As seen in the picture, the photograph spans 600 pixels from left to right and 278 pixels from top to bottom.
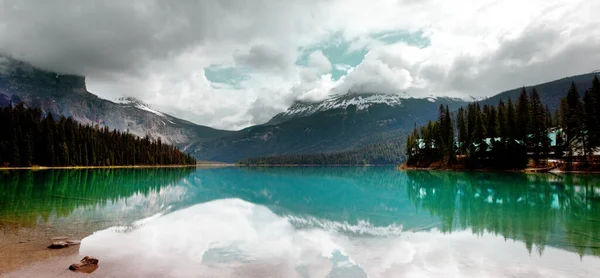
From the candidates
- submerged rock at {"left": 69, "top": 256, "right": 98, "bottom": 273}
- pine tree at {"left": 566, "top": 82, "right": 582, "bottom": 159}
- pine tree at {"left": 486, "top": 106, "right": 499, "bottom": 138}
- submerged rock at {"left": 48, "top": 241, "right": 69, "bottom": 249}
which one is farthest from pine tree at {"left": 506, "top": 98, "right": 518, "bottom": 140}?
submerged rock at {"left": 69, "top": 256, "right": 98, "bottom": 273}

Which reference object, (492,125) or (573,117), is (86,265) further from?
(492,125)

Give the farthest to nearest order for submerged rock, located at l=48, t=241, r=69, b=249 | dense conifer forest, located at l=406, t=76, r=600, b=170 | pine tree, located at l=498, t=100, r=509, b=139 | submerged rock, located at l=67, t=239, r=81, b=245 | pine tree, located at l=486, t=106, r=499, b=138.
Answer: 1. pine tree, located at l=486, t=106, r=499, b=138
2. pine tree, located at l=498, t=100, r=509, b=139
3. dense conifer forest, located at l=406, t=76, r=600, b=170
4. submerged rock, located at l=67, t=239, r=81, b=245
5. submerged rock, located at l=48, t=241, r=69, b=249

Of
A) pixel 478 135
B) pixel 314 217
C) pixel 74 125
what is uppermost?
pixel 74 125

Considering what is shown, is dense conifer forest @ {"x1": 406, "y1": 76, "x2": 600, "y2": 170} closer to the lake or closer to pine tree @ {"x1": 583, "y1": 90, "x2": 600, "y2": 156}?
pine tree @ {"x1": 583, "y1": 90, "x2": 600, "y2": 156}

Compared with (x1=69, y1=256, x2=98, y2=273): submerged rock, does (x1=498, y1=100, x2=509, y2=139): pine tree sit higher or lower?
higher

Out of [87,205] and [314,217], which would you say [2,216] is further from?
[314,217]

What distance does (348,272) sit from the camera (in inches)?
607

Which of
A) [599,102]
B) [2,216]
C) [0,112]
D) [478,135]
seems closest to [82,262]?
[2,216]

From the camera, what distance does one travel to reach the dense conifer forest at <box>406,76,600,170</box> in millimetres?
78312

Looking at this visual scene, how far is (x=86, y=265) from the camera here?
602 inches

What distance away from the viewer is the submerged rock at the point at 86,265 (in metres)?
14.8

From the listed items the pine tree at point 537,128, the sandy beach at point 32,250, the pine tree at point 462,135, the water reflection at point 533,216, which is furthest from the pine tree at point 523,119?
the sandy beach at point 32,250

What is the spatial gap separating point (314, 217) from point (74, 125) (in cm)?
15036

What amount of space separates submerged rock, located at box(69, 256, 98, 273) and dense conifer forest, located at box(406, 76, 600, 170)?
92.6 meters
